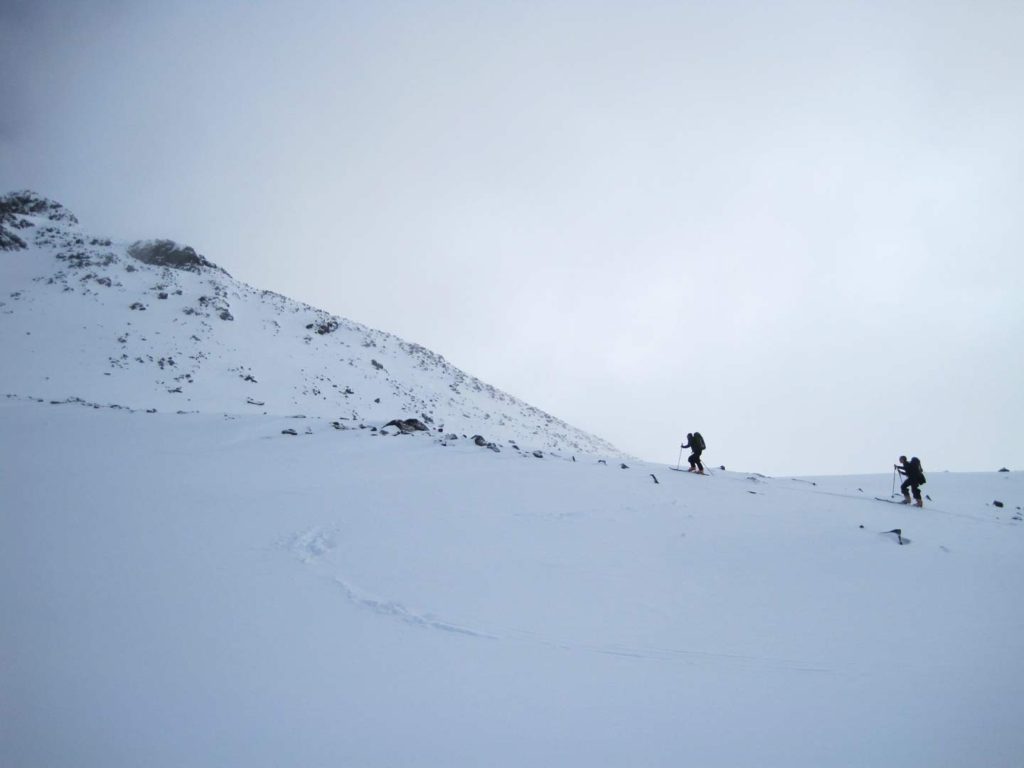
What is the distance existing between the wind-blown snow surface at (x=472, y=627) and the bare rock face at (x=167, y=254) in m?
45.8

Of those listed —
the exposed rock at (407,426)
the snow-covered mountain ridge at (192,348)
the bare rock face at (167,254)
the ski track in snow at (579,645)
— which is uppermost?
the bare rock face at (167,254)

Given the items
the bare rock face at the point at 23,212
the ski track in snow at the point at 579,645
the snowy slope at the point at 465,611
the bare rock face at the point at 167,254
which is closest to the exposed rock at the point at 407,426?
the snowy slope at the point at 465,611

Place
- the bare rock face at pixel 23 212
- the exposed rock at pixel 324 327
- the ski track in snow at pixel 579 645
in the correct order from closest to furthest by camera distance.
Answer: the ski track in snow at pixel 579 645, the bare rock face at pixel 23 212, the exposed rock at pixel 324 327

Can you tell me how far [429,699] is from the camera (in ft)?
11.5

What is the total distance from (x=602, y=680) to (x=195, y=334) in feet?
127

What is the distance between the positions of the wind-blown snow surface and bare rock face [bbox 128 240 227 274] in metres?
45.8

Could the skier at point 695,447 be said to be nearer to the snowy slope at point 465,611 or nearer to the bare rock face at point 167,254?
the snowy slope at point 465,611

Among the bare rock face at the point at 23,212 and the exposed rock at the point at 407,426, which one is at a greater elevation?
the bare rock face at the point at 23,212

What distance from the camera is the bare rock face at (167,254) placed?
4612 centimetres

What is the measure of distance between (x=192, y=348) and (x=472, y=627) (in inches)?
1379

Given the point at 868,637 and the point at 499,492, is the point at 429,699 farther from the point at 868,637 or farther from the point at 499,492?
the point at 499,492

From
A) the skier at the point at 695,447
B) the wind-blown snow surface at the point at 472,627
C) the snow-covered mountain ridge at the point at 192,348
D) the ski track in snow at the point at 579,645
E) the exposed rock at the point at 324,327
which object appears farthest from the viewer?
the exposed rock at the point at 324,327

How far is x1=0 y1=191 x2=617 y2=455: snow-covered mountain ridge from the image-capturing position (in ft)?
86.1

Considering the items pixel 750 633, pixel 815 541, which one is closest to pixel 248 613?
pixel 750 633
